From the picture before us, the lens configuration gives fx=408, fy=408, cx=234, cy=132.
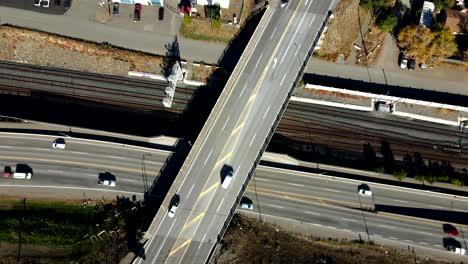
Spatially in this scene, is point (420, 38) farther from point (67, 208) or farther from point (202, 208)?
point (67, 208)

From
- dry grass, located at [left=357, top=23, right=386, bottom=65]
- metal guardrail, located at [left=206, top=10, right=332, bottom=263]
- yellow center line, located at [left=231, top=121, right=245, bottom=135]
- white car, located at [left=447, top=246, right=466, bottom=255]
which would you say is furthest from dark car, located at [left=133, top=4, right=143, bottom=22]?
white car, located at [left=447, top=246, right=466, bottom=255]

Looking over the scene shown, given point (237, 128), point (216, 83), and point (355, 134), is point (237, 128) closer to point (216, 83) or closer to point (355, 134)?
point (216, 83)

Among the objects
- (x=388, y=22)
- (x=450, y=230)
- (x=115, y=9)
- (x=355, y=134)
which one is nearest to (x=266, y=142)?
(x=355, y=134)

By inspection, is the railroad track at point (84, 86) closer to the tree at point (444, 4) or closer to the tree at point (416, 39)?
the tree at point (416, 39)

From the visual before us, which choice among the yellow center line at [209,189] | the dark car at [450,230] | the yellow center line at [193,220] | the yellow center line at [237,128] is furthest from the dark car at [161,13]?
the dark car at [450,230]

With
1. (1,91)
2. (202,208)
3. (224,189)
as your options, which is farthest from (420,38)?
(1,91)

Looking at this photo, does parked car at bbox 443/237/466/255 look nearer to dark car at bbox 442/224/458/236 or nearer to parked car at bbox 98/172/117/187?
dark car at bbox 442/224/458/236
